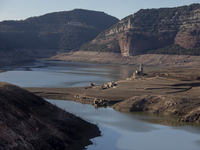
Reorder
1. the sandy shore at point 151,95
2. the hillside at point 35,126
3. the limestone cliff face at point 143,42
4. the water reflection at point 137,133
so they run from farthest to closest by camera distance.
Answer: the limestone cliff face at point 143,42
the sandy shore at point 151,95
the water reflection at point 137,133
the hillside at point 35,126

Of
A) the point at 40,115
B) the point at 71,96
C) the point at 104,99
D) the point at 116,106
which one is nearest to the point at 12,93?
the point at 40,115

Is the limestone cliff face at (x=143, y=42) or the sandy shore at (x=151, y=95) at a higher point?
the limestone cliff face at (x=143, y=42)

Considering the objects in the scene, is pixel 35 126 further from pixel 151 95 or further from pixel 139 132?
pixel 151 95

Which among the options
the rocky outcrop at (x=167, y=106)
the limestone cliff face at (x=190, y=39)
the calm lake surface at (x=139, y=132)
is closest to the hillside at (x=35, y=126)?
the calm lake surface at (x=139, y=132)

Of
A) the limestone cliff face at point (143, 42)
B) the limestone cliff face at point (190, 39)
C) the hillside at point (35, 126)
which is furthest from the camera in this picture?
the limestone cliff face at point (143, 42)

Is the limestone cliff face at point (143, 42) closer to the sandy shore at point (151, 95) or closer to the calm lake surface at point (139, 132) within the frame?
the sandy shore at point (151, 95)

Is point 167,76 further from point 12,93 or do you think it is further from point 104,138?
point 12,93
